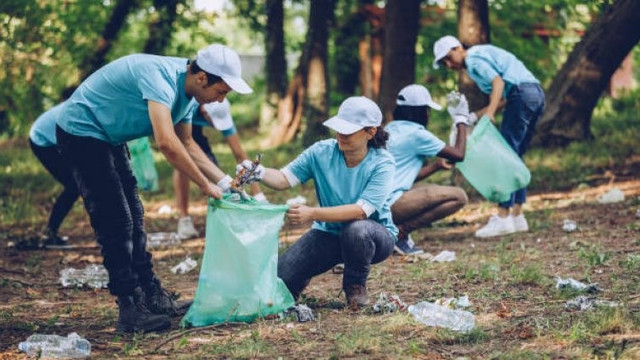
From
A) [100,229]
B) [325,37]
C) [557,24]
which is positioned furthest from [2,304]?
[557,24]

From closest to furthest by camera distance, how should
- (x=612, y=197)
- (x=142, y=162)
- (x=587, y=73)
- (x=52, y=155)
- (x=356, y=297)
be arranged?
(x=356, y=297)
(x=52, y=155)
(x=142, y=162)
(x=612, y=197)
(x=587, y=73)

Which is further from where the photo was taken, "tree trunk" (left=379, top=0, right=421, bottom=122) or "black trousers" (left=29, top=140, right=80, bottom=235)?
"tree trunk" (left=379, top=0, right=421, bottom=122)

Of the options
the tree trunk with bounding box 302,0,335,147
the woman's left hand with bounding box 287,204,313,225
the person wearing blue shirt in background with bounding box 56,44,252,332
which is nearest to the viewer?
the person wearing blue shirt in background with bounding box 56,44,252,332

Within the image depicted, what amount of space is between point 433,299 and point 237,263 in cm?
140

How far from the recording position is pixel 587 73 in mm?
10922

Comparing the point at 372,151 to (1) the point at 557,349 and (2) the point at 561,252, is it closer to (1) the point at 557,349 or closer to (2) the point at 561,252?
(1) the point at 557,349

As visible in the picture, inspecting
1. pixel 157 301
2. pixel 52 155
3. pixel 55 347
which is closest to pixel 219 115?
pixel 52 155

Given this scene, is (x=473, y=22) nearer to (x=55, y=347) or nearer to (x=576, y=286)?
(x=576, y=286)

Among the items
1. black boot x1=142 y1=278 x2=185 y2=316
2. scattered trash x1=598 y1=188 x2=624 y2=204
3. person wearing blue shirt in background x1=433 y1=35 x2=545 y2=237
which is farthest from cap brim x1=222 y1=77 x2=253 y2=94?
scattered trash x1=598 y1=188 x2=624 y2=204

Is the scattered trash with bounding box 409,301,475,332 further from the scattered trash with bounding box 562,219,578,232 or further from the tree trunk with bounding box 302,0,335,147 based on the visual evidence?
the tree trunk with bounding box 302,0,335,147

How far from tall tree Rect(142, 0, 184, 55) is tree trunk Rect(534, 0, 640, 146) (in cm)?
662

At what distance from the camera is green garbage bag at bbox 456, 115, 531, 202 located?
7.46 m

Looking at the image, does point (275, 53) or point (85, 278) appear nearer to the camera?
point (85, 278)

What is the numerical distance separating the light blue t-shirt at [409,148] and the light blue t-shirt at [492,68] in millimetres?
1205
